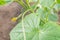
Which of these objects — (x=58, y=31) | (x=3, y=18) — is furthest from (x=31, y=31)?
(x=3, y=18)

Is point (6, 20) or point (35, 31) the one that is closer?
point (35, 31)

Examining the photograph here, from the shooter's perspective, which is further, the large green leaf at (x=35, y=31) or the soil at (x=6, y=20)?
the soil at (x=6, y=20)

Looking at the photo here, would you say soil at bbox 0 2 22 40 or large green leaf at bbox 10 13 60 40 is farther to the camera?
soil at bbox 0 2 22 40

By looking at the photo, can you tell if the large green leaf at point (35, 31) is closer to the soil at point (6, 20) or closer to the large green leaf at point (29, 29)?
the large green leaf at point (29, 29)

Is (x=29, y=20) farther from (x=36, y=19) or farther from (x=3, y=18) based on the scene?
(x=3, y=18)

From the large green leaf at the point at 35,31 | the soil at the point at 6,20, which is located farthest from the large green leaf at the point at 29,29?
the soil at the point at 6,20

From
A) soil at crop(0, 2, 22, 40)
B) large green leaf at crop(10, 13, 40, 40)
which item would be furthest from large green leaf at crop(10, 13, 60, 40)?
soil at crop(0, 2, 22, 40)

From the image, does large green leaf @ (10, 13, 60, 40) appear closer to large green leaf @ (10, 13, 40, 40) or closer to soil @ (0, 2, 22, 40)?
large green leaf @ (10, 13, 40, 40)

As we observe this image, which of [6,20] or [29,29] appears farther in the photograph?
[6,20]

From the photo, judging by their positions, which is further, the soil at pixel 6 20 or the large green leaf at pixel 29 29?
the soil at pixel 6 20

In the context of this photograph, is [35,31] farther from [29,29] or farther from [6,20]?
[6,20]

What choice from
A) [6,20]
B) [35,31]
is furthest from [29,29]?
[6,20]
